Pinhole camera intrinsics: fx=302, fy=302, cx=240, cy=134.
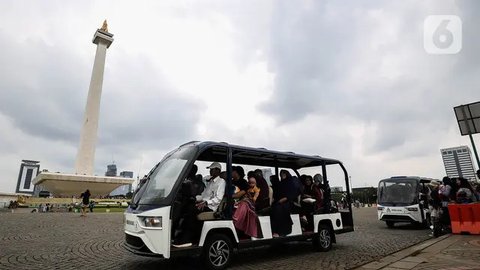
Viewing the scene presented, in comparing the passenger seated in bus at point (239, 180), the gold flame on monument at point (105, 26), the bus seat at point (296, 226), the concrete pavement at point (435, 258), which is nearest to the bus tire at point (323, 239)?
the bus seat at point (296, 226)

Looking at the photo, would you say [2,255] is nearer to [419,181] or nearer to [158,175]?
[158,175]

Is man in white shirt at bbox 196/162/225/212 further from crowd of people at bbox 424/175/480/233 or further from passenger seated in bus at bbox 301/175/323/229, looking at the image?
crowd of people at bbox 424/175/480/233

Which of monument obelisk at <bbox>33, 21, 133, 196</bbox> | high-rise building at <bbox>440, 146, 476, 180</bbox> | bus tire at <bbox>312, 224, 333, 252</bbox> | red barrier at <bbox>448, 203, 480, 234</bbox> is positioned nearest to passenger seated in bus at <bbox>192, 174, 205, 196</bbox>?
bus tire at <bbox>312, 224, 333, 252</bbox>

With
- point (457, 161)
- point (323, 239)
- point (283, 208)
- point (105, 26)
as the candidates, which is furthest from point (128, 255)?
point (457, 161)

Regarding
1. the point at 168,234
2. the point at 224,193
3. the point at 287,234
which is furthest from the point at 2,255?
the point at 287,234

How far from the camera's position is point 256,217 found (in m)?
6.80

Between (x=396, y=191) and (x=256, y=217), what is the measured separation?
11212 millimetres

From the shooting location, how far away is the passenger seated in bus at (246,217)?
254 inches

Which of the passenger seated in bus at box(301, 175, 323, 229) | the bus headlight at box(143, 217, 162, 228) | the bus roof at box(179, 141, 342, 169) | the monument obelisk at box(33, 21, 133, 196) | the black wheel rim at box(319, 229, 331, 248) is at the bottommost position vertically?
the black wheel rim at box(319, 229, 331, 248)

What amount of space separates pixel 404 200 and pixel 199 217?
489 inches

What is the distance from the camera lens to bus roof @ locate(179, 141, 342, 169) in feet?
21.8

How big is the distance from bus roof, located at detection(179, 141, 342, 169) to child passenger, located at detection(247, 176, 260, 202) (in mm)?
656

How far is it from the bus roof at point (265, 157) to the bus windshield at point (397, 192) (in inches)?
283

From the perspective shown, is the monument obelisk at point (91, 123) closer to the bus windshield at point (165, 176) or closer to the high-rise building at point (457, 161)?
the bus windshield at point (165, 176)
